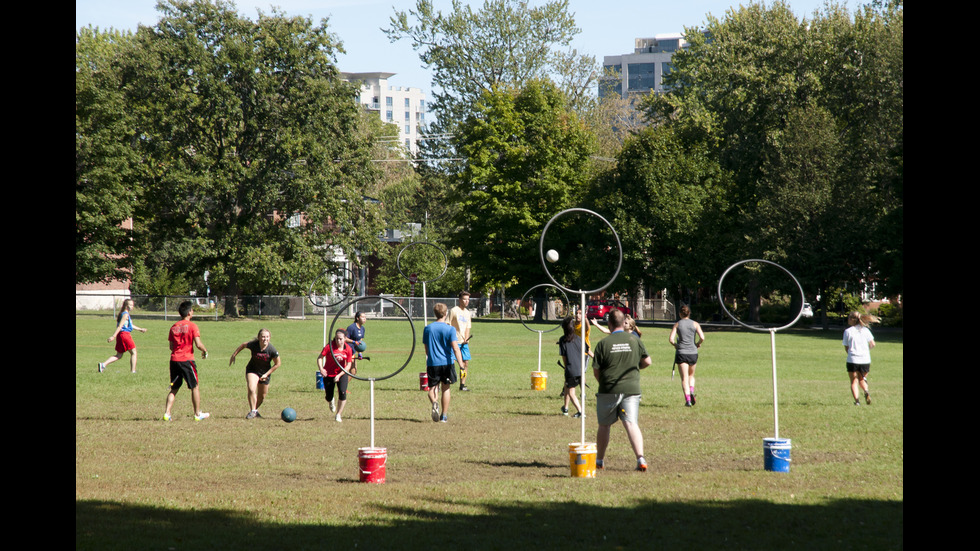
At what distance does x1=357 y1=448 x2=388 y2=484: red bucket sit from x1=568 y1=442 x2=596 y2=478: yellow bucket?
2300mm

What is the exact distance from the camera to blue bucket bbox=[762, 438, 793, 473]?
11.3 meters

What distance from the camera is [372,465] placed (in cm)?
1068

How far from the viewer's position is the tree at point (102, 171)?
2068 inches

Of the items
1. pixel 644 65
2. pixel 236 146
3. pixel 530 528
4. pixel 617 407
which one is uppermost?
pixel 644 65

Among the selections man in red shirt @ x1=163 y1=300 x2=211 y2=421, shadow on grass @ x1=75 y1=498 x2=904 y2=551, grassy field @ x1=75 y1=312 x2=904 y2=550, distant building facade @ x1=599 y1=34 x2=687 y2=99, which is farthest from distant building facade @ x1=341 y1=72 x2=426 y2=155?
shadow on grass @ x1=75 y1=498 x2=904 y2=551

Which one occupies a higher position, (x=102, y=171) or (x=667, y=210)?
(x=102, y=171)

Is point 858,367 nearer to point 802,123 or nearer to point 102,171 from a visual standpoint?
point 802,123

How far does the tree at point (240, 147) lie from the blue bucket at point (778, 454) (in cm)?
4691

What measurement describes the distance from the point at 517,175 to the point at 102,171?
83.1 ft

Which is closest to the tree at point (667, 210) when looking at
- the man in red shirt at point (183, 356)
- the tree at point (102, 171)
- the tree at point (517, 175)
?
the tree at point (517, 175)

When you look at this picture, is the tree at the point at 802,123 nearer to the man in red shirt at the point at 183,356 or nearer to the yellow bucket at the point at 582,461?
the man in red shirt at the point at 183,356

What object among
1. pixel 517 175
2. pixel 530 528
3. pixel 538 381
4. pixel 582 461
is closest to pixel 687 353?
pixel 538 381

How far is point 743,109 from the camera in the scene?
56.2m

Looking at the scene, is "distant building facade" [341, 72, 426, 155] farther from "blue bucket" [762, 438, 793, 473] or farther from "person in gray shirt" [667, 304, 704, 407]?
"blue bucket" [762, 438, 793, 473]
